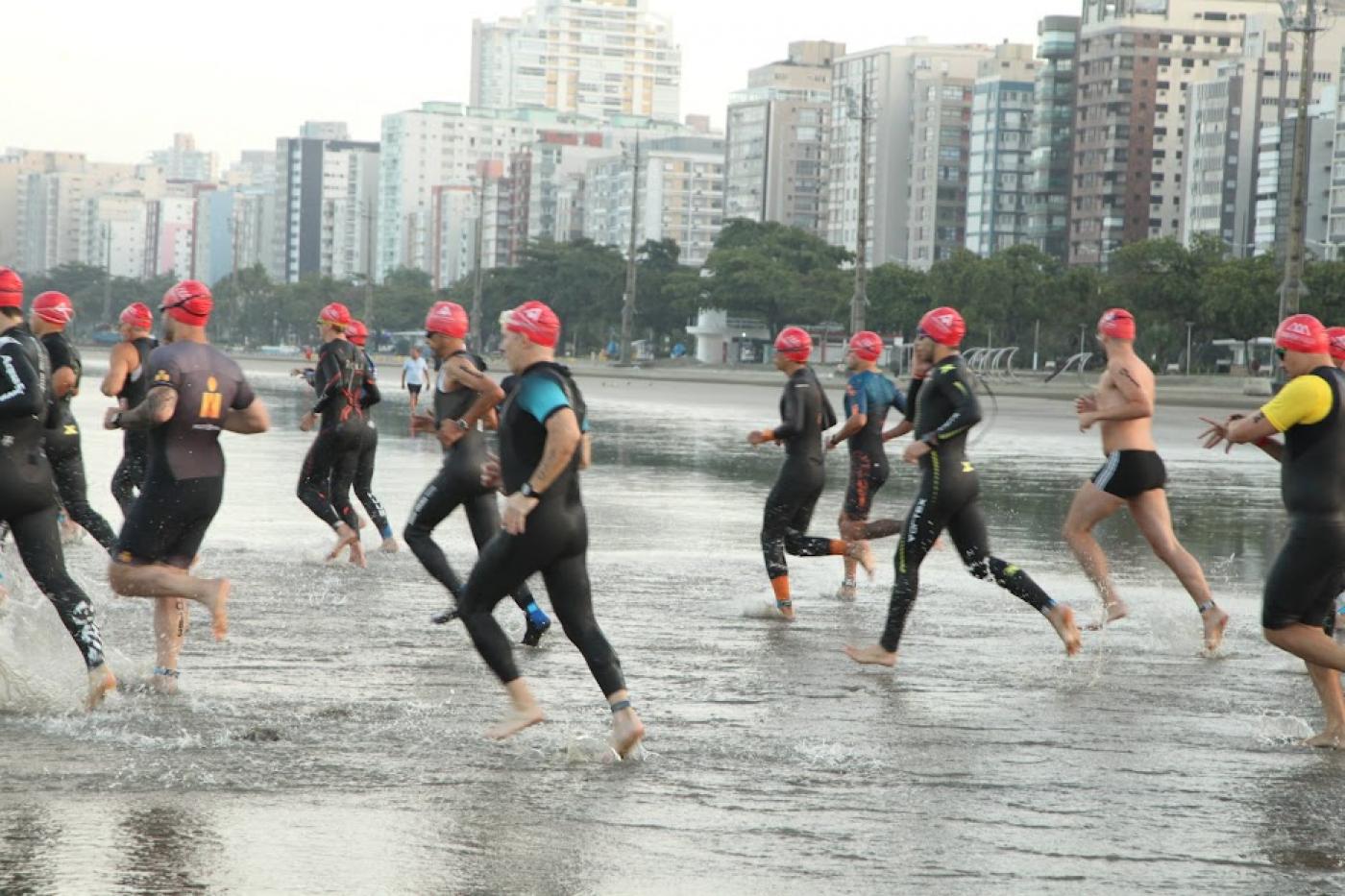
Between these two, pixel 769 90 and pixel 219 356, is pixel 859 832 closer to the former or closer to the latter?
pixel 219 356

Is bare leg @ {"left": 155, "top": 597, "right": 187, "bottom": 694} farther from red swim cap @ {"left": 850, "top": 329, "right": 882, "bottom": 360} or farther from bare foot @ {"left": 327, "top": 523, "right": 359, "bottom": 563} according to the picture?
red swim cap @ {"left": 850, "top": 329, "right": 882, "bottom": 360}

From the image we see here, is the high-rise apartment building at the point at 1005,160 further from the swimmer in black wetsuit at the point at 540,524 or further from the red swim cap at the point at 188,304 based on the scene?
the swimmer in black wetsuit at the point at 540,524

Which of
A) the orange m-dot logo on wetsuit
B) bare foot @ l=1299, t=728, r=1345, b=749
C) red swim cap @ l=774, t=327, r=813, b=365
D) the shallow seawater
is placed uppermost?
red swim cap @ l=774, t=327, r=813, b=365

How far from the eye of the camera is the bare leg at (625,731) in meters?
7.08

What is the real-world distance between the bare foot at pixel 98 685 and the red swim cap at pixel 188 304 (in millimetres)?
1471

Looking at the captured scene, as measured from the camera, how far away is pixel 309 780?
6.62 metres

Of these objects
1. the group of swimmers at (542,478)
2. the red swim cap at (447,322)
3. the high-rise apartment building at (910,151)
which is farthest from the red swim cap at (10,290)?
the high-rise apartment building at (910,151)

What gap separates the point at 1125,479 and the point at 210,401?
4.89 m

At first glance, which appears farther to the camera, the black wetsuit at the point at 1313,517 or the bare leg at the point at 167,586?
the bare leg at the point at 167,586

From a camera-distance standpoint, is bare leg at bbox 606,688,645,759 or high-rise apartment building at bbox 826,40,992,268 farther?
high-rise apartment building at bbox 826,40,992,268

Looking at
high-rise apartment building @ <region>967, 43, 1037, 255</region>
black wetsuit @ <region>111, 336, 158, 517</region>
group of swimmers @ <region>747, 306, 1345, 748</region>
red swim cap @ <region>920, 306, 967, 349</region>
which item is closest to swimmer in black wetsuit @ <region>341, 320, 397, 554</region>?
black wetsuit @ <region>111, 336, 158, 517</region>

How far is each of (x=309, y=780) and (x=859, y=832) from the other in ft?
5.94

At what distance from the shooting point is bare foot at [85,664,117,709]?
7.69 metres

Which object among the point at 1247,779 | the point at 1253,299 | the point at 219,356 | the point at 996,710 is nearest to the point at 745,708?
the point at 996,710
